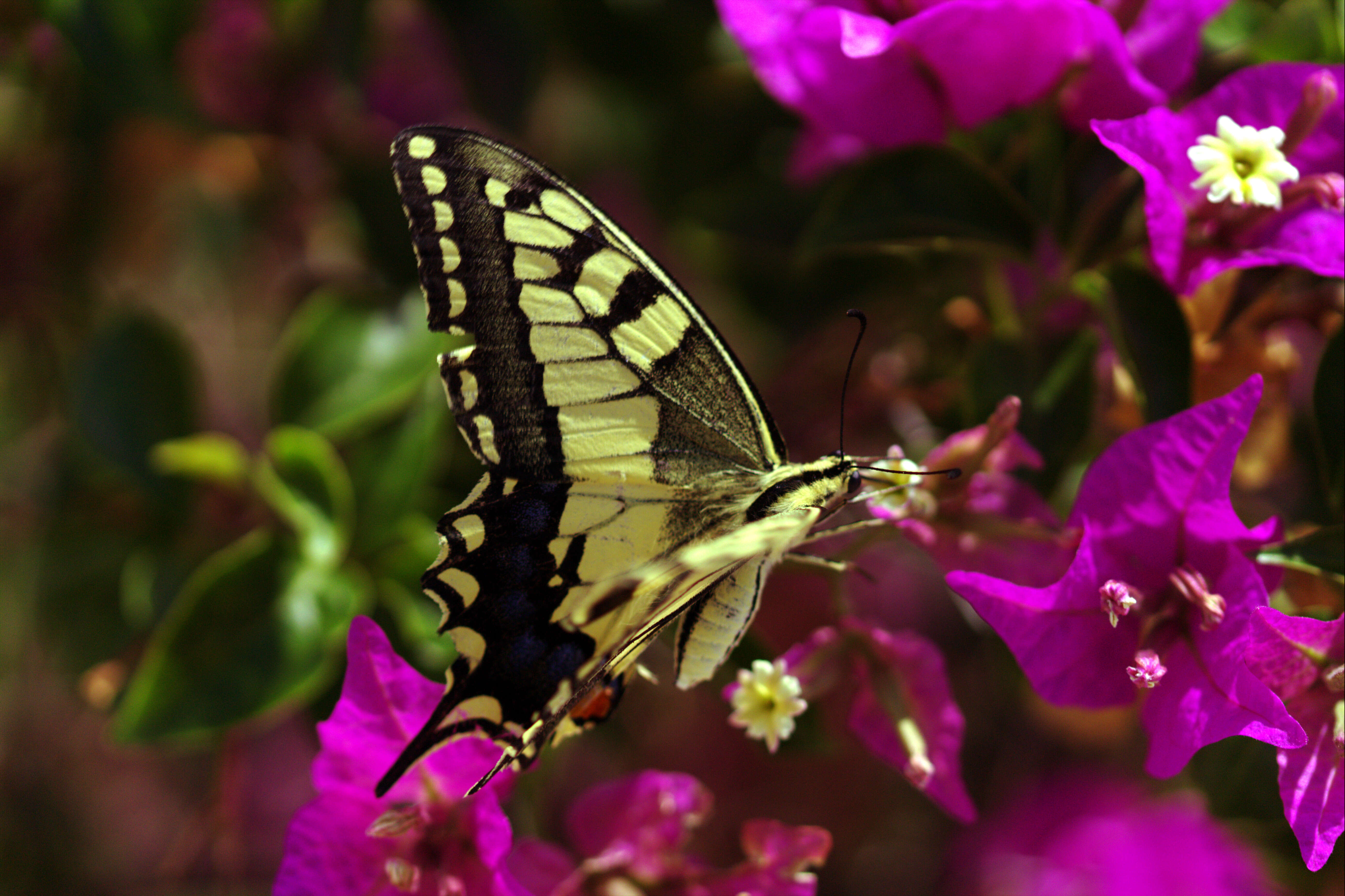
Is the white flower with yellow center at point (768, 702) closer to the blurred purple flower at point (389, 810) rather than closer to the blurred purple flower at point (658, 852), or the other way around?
the blurred purple flower at point (658, 852)

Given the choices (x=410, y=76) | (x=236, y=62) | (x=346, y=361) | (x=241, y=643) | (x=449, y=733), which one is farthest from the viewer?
(x=410, y=76)

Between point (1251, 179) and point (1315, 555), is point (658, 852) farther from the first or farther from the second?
point (1251, 179)

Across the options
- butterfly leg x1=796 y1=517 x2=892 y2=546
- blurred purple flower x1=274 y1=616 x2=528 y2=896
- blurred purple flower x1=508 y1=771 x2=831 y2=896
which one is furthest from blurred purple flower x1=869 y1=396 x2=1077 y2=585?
blurred purple flower x1=274 y1=616 x2=528 y2=896

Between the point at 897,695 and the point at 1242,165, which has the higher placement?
the point at 1242,165

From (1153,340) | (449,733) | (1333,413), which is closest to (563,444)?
(449,733)

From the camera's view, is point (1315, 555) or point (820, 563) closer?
point (1315, 555)

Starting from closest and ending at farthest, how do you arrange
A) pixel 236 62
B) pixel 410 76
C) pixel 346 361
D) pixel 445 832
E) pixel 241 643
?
pixel 445 832 < pixel 241 643 < pixel 346 361 < pixel 236 62 < pixel 410 76
